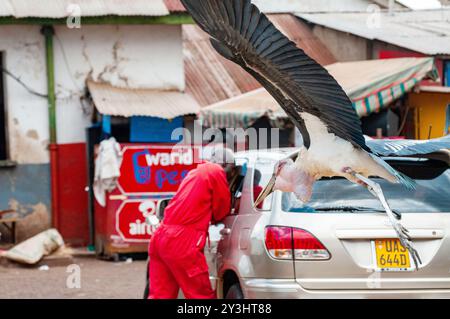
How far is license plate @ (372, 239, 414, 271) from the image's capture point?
6.17 m

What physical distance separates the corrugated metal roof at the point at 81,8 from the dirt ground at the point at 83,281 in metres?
3.21

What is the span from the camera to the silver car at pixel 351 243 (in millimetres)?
6176

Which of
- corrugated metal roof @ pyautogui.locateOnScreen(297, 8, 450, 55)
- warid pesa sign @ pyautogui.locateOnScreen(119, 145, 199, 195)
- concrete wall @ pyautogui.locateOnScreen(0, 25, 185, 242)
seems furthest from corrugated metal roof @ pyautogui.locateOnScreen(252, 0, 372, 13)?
warid pesa sign @ pyautogui.locateOnScreen(119, 145, 199, 195)

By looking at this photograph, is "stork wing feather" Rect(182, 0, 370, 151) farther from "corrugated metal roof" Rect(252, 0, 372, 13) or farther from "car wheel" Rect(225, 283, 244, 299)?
"corrugated metal roof" Rect(252, 0, 372, 13)

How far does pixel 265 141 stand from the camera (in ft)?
43.4

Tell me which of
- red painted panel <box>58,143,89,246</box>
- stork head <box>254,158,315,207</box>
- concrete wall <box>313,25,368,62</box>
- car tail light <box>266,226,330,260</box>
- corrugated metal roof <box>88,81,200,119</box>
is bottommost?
red painted panel <box>58,143,89,246</box>

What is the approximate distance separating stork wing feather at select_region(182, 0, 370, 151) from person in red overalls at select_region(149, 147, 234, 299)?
2.23 metres

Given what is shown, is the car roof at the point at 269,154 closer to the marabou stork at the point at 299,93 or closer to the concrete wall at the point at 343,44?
the marabou stork at the point at 299,93

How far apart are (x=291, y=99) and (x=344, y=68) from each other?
29.1 ft

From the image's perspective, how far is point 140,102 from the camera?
508 inches

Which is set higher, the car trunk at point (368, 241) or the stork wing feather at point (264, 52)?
the stork wing feather at point (264, 52)

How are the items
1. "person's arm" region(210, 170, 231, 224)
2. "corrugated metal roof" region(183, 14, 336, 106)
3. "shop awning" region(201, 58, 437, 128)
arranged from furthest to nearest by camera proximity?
"corrugated metal roof" region(183, 14, 336, 106), "shop awning" region(201, 58, 437, 128), "person's arm" region(210, 170, 231, 224)

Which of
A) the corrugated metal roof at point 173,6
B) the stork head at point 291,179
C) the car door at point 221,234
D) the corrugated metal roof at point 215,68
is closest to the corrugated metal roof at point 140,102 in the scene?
the corrugated metal roof at point 215,68
